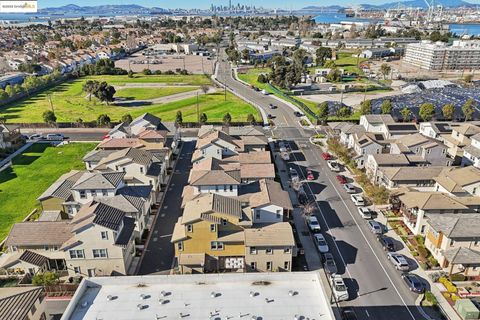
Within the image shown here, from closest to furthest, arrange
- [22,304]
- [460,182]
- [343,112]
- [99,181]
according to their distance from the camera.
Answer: [22,304], [99,181], [460,182], [343,112]

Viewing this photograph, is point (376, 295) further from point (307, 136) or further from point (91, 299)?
point (307, 136)

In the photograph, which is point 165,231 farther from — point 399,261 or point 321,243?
point 399,261

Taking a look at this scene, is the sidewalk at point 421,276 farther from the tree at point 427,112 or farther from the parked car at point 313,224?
the tree at point 427,112

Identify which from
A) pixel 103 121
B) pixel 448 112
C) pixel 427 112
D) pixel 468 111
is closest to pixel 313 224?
pixel 427 112

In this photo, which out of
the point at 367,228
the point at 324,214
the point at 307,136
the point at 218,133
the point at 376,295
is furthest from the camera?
the point at 307,136

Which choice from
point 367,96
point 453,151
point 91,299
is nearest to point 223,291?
point 91,299

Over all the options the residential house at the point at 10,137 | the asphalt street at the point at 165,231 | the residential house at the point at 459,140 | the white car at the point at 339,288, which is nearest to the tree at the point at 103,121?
the residential house at the point at 10,137
